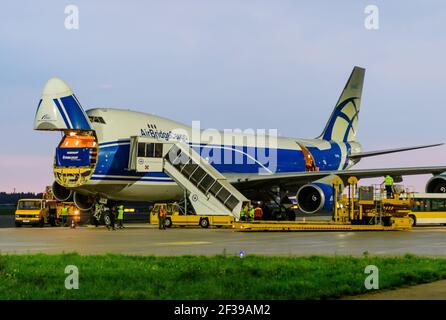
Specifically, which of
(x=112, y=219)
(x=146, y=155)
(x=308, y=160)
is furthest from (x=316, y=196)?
(x=308, y=160)

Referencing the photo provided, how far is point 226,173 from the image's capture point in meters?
38.0

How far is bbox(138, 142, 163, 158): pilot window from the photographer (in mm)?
32531

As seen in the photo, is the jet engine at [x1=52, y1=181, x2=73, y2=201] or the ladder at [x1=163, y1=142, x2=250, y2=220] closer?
the ladder at [x1=163, y1=142, x2=250, y2=220]

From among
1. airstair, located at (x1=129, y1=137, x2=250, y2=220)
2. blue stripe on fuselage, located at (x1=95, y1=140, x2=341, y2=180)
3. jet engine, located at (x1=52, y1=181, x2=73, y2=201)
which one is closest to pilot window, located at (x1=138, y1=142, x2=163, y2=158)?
airstair, located at (x1=129, y1=137, x2=250, y2=220)

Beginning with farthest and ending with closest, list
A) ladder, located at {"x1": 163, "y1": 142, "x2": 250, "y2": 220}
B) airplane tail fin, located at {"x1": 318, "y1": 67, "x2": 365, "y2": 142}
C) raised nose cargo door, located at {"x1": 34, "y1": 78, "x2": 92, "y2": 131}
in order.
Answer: airplane tail fin, located at {"x1": 318, "y1": 67, "x2": 365, "y2": 142} < ladder, located at {"x1": 163, "y1": 142, "x2": 250, "y2": 220} < raised nose cargo door, located at {"x1": 34, "y1": 78, "x2": 92, "y2": 131}

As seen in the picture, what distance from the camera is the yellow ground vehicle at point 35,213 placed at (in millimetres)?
36219

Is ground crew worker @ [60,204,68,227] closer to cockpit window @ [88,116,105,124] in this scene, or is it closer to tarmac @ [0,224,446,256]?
cockpit window @ [88,116,105,124]

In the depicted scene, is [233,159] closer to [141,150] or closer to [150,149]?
[150,149]

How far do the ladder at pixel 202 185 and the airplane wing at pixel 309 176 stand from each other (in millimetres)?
3384

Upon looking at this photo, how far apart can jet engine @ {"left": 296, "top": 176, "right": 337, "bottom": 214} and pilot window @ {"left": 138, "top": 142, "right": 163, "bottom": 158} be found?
21.8 ft

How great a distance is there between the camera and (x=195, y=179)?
3356cm

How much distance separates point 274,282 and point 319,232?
1766 centimetres

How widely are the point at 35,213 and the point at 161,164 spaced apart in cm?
741
